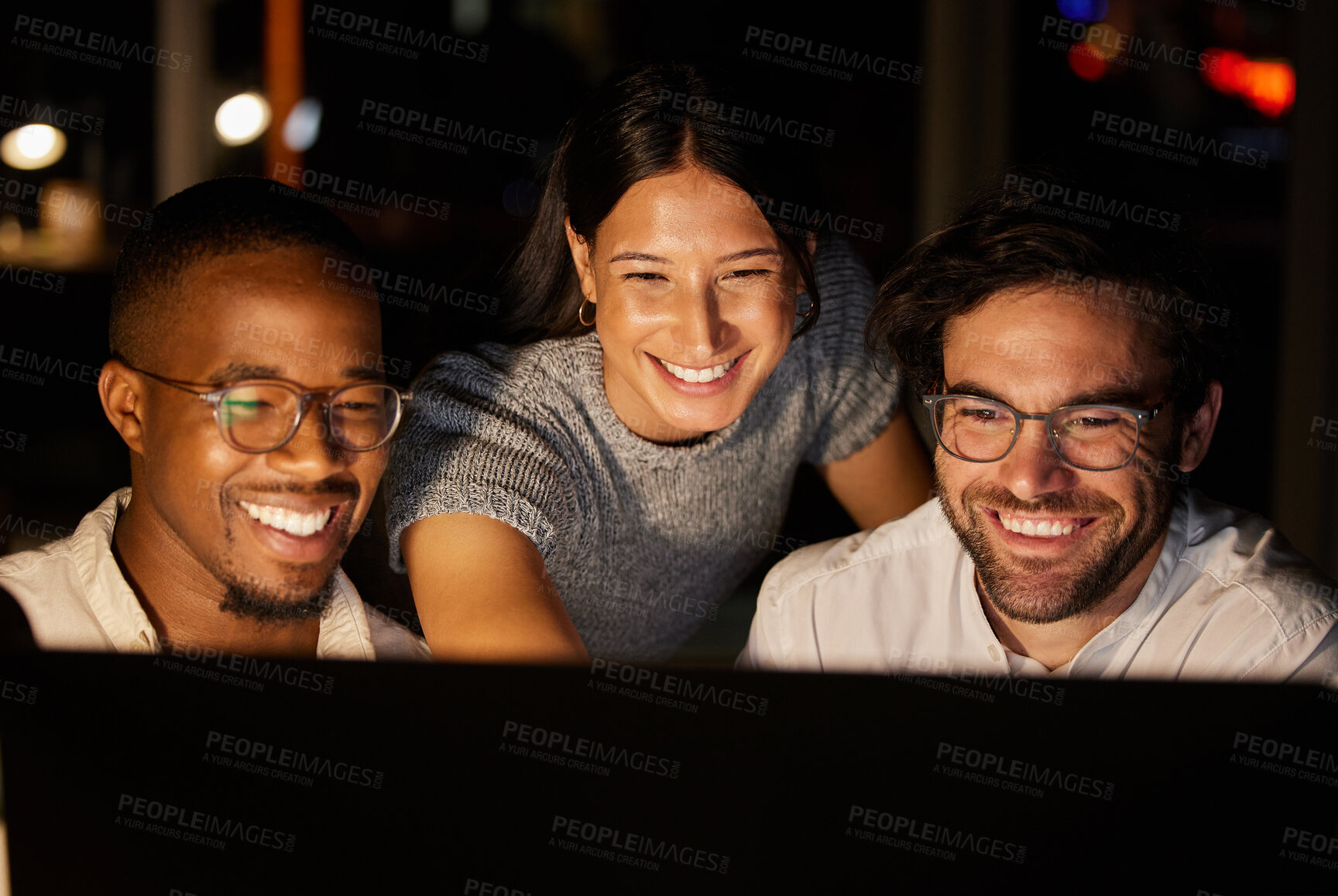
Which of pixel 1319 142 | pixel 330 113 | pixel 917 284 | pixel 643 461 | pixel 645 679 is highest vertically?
pixel 1319 142

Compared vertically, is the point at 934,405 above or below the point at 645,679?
above

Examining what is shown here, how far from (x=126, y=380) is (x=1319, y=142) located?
8.89 feet

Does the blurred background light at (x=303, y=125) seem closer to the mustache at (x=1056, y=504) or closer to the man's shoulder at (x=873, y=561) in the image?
the man's shoulder at (x=873, y=561)

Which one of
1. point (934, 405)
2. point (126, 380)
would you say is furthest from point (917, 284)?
point (126, 380)

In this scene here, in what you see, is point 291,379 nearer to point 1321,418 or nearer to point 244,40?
point 244,40

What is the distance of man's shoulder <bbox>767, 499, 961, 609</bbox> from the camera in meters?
1.39

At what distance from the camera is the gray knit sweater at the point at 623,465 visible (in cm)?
128

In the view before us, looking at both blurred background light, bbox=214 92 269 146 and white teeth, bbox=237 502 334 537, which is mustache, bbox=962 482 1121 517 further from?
blurred background light, bbox=214 92 269 146

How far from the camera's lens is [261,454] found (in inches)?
42.5

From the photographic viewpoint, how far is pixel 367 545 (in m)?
1.33

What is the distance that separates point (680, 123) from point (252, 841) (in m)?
0.92

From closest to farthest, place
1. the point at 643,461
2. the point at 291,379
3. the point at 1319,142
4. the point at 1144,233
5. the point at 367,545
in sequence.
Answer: the point at 291,379
the point at 1144,233
the point at 367,545
the point at 643,461
the point at 1319,142

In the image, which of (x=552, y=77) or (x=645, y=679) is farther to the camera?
(x=552, y=77)

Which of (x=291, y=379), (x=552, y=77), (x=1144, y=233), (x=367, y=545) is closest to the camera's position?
(x=291, y=379)
